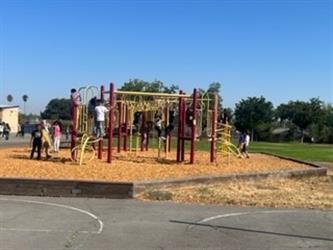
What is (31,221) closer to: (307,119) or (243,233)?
(243,233)

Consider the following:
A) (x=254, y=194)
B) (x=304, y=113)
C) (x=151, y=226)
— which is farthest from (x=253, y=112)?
(x=151, y=226)

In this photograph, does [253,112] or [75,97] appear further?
[253,112]

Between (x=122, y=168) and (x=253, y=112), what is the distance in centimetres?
9877

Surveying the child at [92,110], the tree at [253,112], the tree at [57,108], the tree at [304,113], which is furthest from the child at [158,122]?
the tree at [57,108]

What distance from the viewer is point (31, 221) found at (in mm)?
10336

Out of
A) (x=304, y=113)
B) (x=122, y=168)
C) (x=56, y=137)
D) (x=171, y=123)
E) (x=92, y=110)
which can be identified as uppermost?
(x=304, y=113)

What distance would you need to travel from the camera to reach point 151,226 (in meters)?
10.1

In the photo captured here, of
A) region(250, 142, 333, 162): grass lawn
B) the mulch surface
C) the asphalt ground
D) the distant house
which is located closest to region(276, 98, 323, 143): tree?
the distant house

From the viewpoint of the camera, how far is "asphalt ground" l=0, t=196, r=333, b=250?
28.6ft

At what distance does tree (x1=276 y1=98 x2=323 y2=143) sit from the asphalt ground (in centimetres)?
9344

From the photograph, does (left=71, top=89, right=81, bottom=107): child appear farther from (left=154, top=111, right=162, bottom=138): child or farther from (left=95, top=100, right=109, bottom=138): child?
(left=154, top=111, right=162, bottom=138): child

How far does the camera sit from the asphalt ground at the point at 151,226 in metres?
8.73

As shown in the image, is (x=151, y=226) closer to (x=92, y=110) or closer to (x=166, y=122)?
(x=92, y=110)

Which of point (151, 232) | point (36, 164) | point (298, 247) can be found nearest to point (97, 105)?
point (36, 164)
